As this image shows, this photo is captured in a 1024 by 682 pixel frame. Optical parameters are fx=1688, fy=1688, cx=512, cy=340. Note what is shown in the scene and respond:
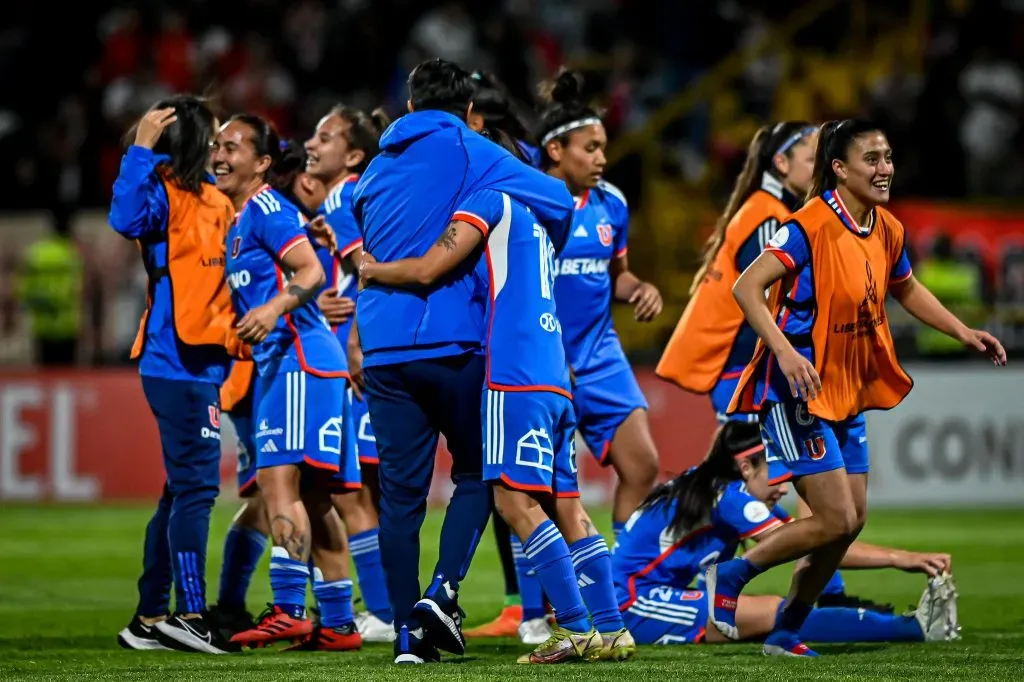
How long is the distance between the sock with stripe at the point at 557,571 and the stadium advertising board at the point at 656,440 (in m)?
8.80

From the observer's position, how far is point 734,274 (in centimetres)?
861

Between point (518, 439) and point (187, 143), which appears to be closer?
point (518, 439)

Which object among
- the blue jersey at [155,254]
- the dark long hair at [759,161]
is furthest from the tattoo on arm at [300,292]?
the dark long hair at [759,161]

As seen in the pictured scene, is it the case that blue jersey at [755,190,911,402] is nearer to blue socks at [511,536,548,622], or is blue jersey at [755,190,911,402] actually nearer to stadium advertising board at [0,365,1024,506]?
blue socks at [511,536,548,622]

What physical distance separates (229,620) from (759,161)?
11.6 ft

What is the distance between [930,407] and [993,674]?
9449 mm

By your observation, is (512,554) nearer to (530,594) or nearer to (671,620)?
(530,594)

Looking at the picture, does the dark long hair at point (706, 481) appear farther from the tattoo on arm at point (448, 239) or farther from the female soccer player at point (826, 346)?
the tattoo on arm at point (448, 239)

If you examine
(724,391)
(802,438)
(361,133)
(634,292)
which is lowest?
(802,438)

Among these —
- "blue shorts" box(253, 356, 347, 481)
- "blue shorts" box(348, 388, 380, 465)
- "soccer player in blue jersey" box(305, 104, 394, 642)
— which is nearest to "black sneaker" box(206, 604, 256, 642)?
"soccer player in blue jersey" box(305, 104, 394, 642)

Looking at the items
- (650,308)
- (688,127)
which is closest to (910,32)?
(688,127)

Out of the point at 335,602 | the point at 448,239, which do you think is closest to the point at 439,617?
the point at 335,602

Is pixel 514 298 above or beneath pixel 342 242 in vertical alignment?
beneath

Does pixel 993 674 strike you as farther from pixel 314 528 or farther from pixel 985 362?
pixel 985 362
